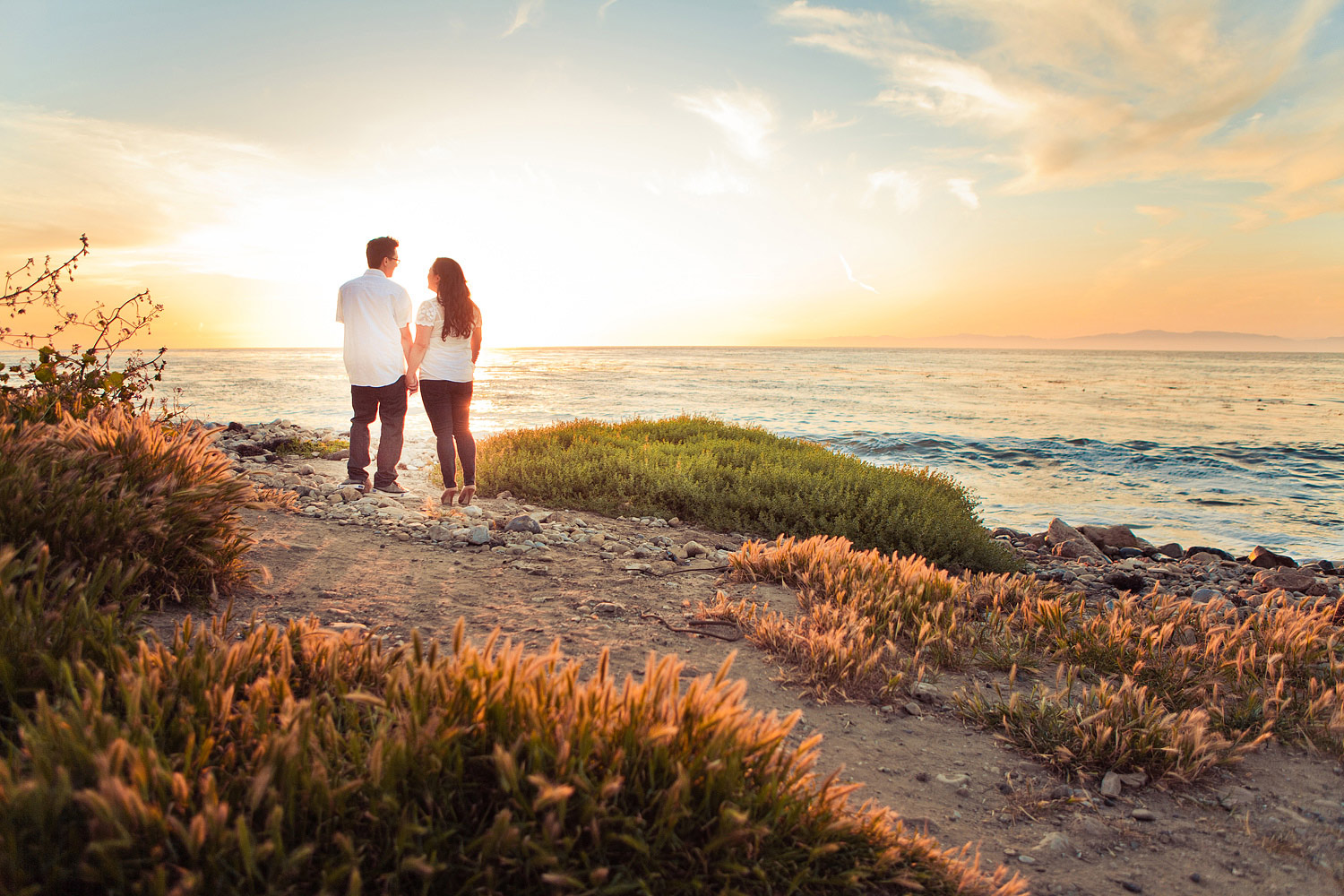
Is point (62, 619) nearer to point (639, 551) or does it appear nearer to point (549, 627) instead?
point (549, 627)

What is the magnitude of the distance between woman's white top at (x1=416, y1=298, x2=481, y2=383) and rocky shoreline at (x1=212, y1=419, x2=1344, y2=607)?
151cm

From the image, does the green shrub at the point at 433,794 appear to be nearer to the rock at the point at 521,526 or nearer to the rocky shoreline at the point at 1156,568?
the rock at the point at 521,526

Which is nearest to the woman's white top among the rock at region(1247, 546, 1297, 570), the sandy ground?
the sandy ground

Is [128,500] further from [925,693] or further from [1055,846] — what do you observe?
[1055,846]

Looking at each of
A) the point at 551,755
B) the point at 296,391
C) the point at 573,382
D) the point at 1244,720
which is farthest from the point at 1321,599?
the point at 573,382

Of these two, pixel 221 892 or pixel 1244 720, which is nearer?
pixel 221 892

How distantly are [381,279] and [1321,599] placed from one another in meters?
10.2

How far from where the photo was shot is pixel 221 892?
1523 millimetres

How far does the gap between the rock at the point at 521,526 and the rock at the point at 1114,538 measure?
10.1 metres

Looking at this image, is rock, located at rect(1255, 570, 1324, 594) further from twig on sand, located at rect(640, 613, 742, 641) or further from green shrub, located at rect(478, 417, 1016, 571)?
twig on sand, located at rect(640, 613, 742, 641)

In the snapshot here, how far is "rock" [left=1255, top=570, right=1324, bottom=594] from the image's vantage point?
29.8ft

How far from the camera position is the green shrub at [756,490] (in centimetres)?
805

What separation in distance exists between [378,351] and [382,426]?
2.90 ft

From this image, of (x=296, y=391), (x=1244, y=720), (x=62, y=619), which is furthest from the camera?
(x=296, y=391)
